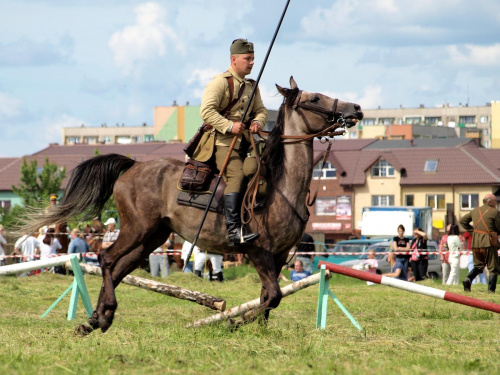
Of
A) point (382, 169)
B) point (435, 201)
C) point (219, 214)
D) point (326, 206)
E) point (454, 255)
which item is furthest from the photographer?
point (326, 206)

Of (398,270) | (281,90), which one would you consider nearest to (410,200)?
(398,270)

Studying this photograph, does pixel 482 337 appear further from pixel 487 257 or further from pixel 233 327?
pixel 487 257

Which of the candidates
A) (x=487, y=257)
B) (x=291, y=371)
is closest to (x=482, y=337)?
(x=291, y=371)

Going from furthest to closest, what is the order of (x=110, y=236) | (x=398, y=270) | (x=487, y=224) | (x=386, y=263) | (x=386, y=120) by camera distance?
(x=386, y=120)
(x=386, y=263)
(x=398, y=270)
(x=110, y=236)
(x=487, y=224)

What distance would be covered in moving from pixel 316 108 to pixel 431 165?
242ft

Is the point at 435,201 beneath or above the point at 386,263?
above

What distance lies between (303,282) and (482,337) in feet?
6.70

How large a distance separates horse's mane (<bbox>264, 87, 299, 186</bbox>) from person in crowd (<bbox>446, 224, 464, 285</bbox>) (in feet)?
47.8

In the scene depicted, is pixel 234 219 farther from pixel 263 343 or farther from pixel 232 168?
pixel 263 343

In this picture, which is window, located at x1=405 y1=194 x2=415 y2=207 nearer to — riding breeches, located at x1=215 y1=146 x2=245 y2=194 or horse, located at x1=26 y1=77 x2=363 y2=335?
horse, located at x1=26 y1=77 x2=363 y2=335

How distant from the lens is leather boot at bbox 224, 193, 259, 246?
9578mm

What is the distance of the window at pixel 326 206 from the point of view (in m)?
82.2

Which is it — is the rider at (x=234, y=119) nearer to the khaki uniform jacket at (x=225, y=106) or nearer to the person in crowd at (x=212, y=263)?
the khaki uniform jacket at (x=225, y=106)

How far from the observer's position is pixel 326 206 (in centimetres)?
8256
